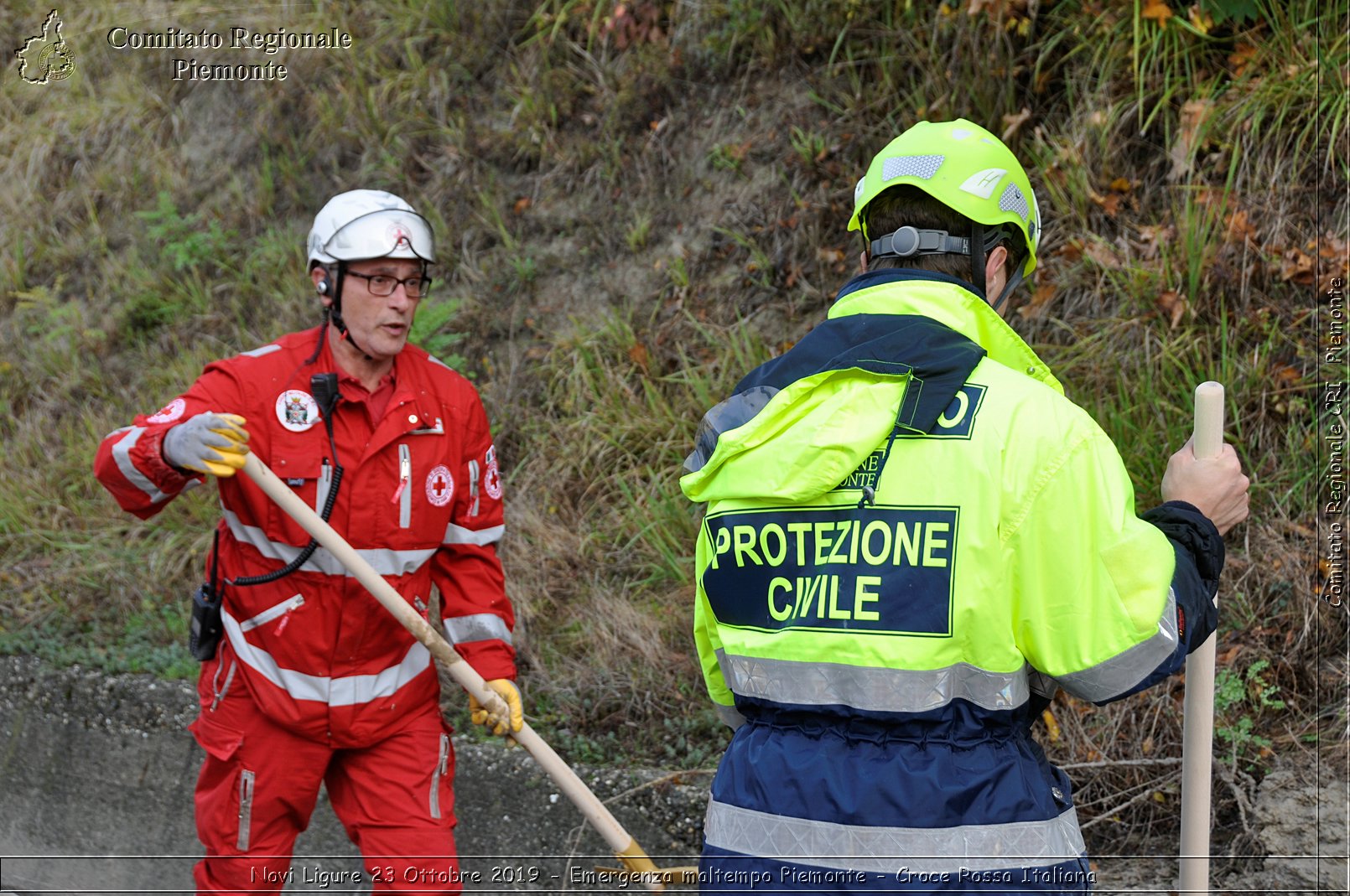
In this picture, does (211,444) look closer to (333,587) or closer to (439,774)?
(333,587)

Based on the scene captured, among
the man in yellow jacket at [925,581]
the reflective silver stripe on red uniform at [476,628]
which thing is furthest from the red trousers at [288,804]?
the man in yellow jacket at [925,581]

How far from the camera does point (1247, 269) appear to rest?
4648mm

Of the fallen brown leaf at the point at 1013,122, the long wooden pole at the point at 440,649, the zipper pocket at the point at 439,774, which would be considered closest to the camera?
the long wooden pole at the point at 440,649

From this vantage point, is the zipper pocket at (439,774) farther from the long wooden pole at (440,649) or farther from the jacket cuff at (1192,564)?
the jacket cuff at (1192,564)

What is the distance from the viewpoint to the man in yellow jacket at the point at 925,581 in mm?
2043

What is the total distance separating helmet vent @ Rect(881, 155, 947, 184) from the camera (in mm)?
2357

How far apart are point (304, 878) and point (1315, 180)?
4.77 m

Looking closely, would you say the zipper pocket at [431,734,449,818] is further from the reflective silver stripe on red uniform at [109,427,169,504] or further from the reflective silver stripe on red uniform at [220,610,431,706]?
the reflective silver stripe on red uniform at [109,427,169,504]

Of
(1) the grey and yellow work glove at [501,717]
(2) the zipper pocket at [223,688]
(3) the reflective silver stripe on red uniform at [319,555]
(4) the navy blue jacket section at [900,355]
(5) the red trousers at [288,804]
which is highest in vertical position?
(4) the navy blue jacket section at [900,355]

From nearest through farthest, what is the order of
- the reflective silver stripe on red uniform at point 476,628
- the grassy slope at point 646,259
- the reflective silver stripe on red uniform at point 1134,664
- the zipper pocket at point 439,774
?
the reflective silver stripe on red uniform at point 1134,664 → the zipper pocket at point 439,774 → the reflective silver stripe on red uniform at point 476,628 → the grassy slope at point 646,259

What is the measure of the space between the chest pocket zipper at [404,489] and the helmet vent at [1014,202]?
6.51 ft

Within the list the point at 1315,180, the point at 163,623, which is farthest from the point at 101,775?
the point at 1315,180

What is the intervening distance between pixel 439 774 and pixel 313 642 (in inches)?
22.0

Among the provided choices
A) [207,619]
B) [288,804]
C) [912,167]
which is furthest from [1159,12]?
[288,804]
